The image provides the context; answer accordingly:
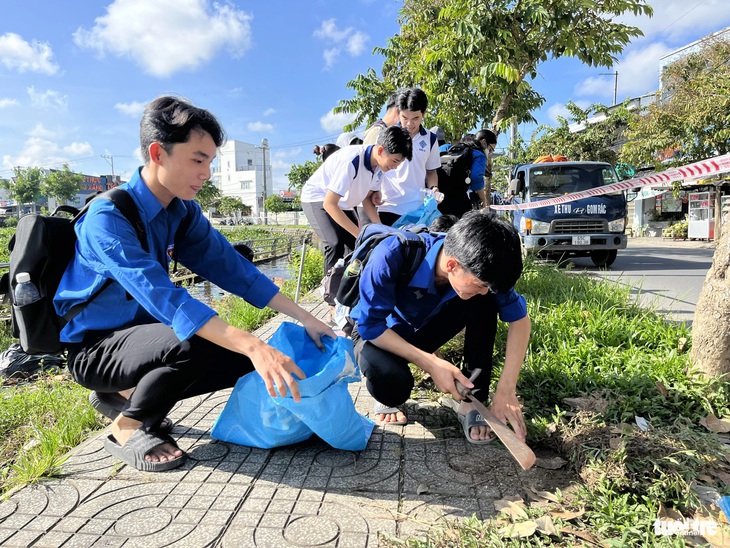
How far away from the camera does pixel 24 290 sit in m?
1.88

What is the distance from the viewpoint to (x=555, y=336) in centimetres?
321

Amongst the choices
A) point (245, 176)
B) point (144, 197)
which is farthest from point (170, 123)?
point (245, 176)

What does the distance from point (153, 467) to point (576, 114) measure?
2341 centimetres

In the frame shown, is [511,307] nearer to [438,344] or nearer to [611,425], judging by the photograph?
[438,344]

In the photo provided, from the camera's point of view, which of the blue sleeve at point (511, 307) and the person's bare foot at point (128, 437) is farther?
the blue sleeve at point (511, 307)

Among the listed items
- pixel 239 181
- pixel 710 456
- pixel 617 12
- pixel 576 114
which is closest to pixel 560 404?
pixel 710 456

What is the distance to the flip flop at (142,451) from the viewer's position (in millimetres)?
1952

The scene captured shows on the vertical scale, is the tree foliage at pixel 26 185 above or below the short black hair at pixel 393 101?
above

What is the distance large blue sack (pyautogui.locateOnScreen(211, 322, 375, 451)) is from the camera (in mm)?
1901

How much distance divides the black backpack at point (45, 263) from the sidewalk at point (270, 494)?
0.57 meters

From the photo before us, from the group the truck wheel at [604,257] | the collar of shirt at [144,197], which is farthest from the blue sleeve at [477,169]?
the truck wheel at [604,257]

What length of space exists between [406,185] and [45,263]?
267cm

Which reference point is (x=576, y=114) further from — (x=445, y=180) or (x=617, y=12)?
(x=445, y=180)

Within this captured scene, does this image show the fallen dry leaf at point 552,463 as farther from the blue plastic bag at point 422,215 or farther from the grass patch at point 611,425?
the blue plastic bag at point 422,215
